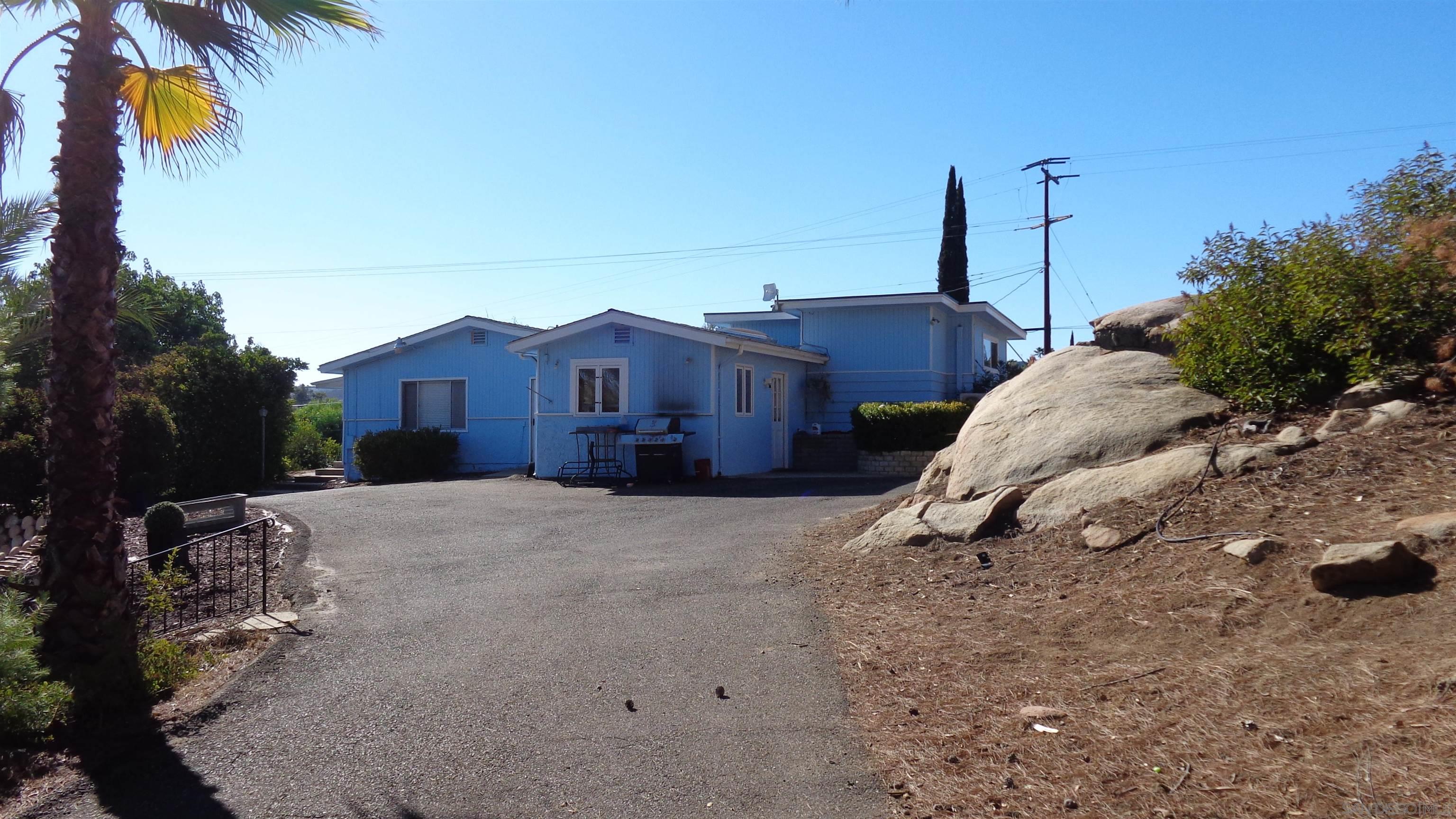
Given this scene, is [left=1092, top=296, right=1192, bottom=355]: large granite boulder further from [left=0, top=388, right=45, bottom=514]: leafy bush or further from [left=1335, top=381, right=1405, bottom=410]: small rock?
[left=0, top=388, right=45, bottom=514]: leafy bush

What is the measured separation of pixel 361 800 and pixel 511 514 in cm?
991

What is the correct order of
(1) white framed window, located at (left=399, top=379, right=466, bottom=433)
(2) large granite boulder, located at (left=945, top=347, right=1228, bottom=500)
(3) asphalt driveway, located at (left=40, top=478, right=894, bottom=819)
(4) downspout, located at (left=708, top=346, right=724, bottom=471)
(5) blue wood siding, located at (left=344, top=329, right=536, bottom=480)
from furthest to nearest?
(1) white framed window, located at (left=399, top=379, right=466, bottom=433) → (5) blue wood siding, located at (left=344, top=329, right=536, bottom=480) → (4) downspout, located at (left=708, top=346, right=724, bottom=471) → (2) large granite boulder, located at (left=945, top=347, right=1228, bottom=500) → (3) asphalt driveway, located at (left=40, top=478, right=894, bottom=819)

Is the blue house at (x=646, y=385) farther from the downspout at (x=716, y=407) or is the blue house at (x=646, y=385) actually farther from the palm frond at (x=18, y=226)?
the palm frond at (x=18, y=226)

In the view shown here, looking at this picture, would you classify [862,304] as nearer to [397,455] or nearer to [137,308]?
[397,455]

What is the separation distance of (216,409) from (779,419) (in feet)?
42.2

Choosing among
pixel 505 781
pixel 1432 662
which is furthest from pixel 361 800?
pixel 1432 662

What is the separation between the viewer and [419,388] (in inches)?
998

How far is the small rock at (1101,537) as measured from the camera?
6.64m

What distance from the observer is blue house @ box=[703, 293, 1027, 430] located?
2456cm

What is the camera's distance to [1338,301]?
750 centimetres

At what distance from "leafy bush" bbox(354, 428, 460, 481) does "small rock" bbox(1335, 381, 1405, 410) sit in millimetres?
19322

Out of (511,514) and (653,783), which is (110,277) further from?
(511,514)

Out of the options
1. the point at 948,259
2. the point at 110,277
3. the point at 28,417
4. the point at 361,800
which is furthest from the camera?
the point at 948,259

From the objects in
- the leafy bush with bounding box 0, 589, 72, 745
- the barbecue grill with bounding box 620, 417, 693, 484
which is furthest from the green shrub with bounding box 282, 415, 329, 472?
the leafy bush with bounding box 0, 589, 72, 745
